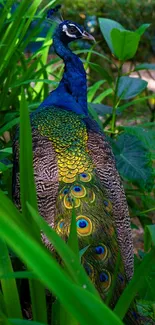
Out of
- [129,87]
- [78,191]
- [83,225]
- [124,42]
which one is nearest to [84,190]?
[78,191]

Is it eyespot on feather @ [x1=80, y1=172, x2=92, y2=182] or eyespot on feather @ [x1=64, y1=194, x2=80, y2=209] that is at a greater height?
eyespot on feather @ [x1=80, y1=172, x2=92, y2=182]

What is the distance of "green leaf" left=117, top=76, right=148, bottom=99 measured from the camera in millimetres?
2572

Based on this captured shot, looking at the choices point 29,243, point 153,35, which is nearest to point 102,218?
point 29,243

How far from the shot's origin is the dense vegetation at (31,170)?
2.77 feet

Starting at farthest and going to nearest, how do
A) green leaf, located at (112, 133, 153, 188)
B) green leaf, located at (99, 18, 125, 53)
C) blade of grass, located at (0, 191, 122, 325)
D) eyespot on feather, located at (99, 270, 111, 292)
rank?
green leaf, located at (99, 18, 125, 53), green leaf, located at (112, 133, 153, 188), eyespot on feather, located at (99, 270, 111, 292), blade of grass, located at (0, 191, 122, 325)

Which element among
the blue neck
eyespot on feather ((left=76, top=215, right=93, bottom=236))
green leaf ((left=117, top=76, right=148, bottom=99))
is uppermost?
the blue neck

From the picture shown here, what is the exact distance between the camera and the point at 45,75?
2666mm

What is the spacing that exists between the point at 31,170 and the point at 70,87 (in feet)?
3.84

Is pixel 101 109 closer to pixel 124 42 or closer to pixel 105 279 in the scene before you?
pixel 124 42

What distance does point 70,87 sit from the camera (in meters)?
2.36

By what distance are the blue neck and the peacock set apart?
9 cm

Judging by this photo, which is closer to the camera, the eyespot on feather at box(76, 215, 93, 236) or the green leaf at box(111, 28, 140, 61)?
the eyespot on feather at box(76, 215, 93, 236)

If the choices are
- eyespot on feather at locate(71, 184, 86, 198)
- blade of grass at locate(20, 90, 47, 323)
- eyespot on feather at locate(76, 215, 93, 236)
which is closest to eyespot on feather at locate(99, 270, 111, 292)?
eyespot on feather at locate(76, 215, 93, 236)

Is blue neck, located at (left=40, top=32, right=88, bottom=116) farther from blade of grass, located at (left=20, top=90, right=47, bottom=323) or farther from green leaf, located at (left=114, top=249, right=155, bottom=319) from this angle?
green leaf, located at (left=114, top=249, right=155, bottom=319)
